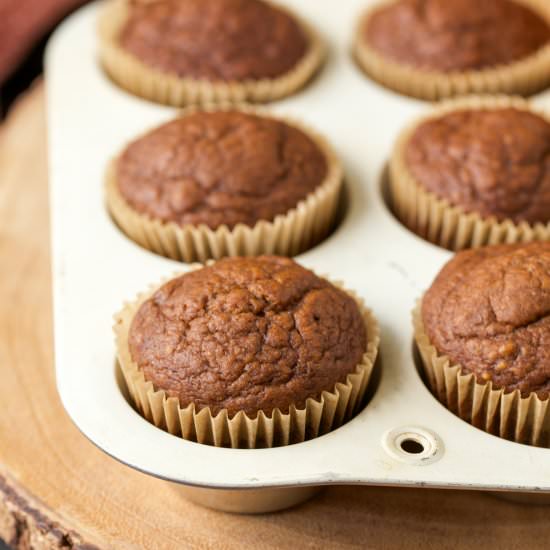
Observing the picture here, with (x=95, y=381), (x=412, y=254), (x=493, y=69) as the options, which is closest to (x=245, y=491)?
(x=95, y=381)

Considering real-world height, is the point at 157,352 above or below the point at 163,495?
above

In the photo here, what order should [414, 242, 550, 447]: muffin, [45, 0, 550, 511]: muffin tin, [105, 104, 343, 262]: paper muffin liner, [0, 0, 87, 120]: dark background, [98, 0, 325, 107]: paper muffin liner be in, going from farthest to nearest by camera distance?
[0, 0, 87, 120]: dark background, [98, 0, 325, 107]: paper muffin liner, [105, 104, 343, 262]: paper muffin liner, [414, 242, 550, 447]: muffin, [45, 0, 550, 511]: muffin tin

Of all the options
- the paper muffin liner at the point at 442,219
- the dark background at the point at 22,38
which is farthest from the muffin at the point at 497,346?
the dark background at the point at 22,38

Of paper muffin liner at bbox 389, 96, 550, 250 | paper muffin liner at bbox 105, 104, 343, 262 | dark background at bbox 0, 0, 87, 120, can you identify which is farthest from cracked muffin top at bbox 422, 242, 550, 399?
dark background at bbox 0, 0, 87, 120

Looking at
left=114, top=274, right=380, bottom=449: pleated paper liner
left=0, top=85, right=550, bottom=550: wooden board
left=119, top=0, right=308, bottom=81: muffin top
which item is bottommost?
left=0, top=85, right=550, bottom=550: wooden board

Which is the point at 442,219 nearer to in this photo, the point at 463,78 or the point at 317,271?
the point at 317,271

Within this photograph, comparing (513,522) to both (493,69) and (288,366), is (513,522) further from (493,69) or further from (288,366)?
(493,69)

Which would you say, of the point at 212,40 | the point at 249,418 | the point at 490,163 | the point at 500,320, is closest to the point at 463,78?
the point at 490,163

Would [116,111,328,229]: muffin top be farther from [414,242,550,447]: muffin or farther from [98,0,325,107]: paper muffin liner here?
[414,242,550,447]: muffin
